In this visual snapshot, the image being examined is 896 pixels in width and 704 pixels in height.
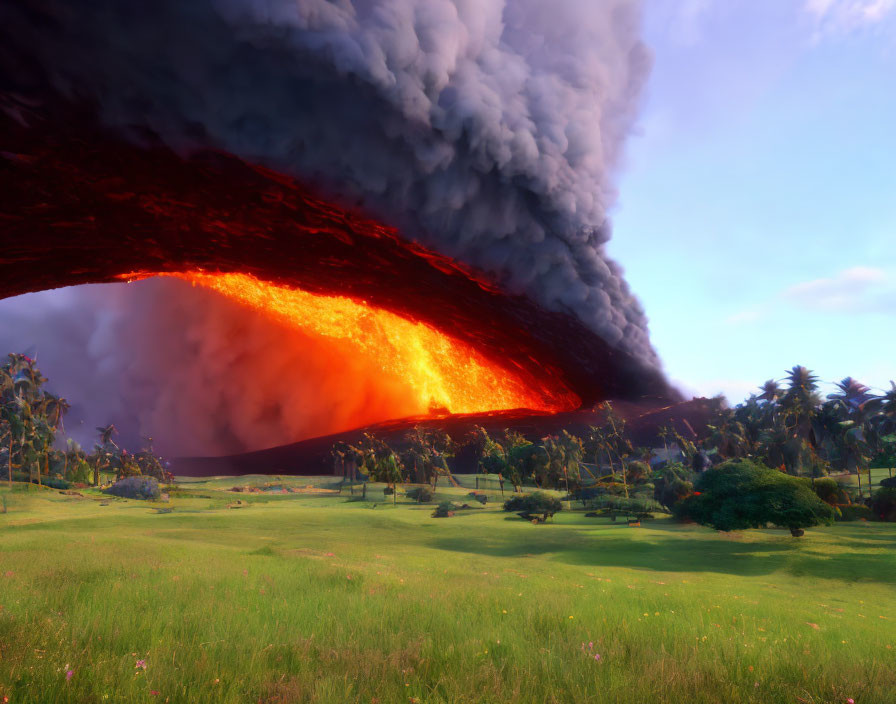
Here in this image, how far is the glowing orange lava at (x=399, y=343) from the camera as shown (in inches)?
2176

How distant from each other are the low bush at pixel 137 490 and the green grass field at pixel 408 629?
41725 millimetres

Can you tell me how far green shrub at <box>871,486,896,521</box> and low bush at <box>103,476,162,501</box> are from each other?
2887 inches

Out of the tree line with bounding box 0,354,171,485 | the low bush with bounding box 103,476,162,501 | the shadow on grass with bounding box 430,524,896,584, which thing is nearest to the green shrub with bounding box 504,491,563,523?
the shadow on grass with bounding box 430,524,896,584

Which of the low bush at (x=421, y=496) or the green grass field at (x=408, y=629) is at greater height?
the green grass field at (x=408, y=629)

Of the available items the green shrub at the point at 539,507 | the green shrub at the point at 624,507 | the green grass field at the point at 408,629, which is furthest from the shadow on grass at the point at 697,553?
the green shrub at the point at 624,507

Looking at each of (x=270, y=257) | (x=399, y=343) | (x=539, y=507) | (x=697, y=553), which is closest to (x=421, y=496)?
(x=399, y=343)

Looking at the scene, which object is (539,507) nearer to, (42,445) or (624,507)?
(624,507)

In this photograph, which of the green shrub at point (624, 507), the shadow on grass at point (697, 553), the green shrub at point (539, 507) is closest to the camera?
the shadow on grass at point (697, 553)

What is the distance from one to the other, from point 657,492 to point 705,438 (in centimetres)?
3644

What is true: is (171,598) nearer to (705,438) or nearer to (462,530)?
(462,530)

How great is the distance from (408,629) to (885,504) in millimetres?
54880

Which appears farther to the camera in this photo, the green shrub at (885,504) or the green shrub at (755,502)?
the green shrub at (885,504)

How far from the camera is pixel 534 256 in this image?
36.0m

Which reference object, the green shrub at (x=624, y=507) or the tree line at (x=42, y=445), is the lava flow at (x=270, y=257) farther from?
the tree line at (x=42, y=445)
